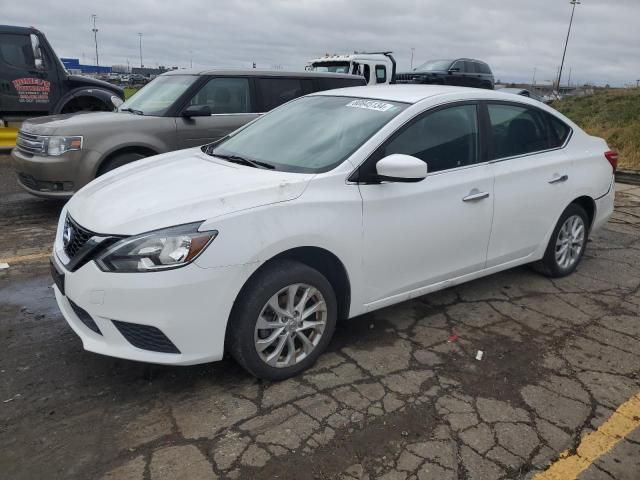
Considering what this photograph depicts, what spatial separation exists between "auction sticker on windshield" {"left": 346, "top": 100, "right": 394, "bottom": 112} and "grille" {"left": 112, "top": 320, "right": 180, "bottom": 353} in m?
2.03

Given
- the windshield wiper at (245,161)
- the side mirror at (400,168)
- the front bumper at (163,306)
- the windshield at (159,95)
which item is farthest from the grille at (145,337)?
the windshield at (159,95)

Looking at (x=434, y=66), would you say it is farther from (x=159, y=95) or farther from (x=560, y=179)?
(x=560, y=179)

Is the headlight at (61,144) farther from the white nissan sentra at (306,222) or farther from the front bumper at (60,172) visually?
the white nissan sentra at (306,222)

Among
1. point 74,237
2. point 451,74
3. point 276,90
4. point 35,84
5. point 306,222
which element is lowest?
point 74,237

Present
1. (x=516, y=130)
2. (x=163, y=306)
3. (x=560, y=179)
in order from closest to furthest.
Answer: (x=163, y=306), (x=516, y=130), (x=560, y=179)

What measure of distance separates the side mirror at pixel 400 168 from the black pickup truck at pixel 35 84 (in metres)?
8.05

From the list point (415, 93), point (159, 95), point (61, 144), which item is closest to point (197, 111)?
point (159, 95)

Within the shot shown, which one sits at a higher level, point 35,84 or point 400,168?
point 35,84

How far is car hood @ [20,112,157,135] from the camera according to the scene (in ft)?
20.0

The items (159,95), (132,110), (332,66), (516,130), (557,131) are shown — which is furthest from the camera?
(332,66)

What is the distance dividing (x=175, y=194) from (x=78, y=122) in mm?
3851

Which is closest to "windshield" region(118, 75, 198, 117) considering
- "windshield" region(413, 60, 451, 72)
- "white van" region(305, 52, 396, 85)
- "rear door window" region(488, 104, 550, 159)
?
"rear door window" region(488, 104, 550, 159)

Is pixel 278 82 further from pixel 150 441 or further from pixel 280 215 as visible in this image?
pixel 150 441

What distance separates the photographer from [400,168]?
10.4ft
